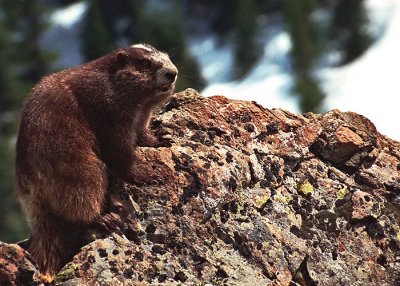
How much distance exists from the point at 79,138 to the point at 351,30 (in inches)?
3928

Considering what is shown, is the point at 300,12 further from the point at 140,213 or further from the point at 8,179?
the point at 140,213

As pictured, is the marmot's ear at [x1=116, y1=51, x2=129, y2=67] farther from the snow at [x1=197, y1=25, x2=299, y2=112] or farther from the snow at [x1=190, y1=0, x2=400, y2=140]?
the snow at [x1=197, y1=25, x2=299, y2=112]

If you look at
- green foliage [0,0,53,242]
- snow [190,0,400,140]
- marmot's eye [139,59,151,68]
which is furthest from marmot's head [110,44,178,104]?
green foliage [0,0,53,242]

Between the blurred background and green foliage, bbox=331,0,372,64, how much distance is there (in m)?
0.11

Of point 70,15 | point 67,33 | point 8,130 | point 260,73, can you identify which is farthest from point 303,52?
point 67,33

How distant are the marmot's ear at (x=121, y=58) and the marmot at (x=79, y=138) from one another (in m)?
0.01

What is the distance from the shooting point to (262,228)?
1131 cm

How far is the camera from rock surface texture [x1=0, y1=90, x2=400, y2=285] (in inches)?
413

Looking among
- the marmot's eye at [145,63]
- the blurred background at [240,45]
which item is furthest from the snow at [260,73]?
the marmot's eye at [145,63]

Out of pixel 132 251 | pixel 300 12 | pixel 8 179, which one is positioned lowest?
pixel 132 251

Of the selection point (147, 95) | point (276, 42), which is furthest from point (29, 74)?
point (147, 95)

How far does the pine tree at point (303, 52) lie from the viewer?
97312 millimetres

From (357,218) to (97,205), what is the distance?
3.11 meters

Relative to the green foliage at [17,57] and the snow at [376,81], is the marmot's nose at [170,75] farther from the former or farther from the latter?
the green foliage at [17,57]
